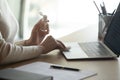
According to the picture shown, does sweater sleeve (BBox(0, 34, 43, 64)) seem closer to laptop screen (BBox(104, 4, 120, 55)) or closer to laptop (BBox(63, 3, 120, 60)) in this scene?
laptop (BBox(63, 3, 120, 60))

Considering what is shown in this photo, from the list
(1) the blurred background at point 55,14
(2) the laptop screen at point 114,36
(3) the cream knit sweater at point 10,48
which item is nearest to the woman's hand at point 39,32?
(3) the cream knit sweater at point 10,48

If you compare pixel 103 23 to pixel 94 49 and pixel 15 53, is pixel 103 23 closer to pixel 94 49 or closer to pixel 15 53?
pixel 94 49

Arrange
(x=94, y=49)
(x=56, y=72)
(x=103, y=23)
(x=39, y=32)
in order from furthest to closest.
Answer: (x=103, y=23), (x=39, y=32), (x=94, y=49), (x=56, y=72)

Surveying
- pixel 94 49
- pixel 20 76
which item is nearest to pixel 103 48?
pixel 94 49

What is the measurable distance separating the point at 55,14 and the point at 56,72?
283cm

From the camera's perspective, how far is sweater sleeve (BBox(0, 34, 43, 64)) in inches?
44.1

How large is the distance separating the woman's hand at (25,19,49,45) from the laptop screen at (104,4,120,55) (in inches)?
13.9

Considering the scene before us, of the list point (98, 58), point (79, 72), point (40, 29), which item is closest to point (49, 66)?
point (79, 72)

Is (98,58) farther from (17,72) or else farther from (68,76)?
(17,72)

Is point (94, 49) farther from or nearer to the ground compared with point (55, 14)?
farther from the ground

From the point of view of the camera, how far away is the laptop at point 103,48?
1229mm

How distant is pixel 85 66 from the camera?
1094mm

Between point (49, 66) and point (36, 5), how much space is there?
278 cm

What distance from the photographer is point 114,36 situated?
1398mm
